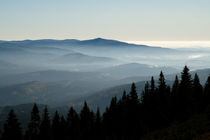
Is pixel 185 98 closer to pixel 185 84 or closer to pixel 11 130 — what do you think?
pixel 185 84

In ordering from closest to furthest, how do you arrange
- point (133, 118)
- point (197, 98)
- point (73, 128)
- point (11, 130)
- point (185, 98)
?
point (11, 130) < point (185, 98) < point (133, 118) < point (197, 98) < point (73, 128)

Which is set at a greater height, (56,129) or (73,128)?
(73,128)

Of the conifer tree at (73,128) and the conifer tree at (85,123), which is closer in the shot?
the conifer tree at (73,128)

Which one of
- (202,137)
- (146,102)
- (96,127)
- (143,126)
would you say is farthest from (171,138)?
(96,127)

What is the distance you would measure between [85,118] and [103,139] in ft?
27.2

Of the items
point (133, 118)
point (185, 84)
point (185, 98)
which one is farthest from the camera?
point (133, 118)

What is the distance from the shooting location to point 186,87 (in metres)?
55.8

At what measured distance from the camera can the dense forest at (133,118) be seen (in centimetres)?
5334

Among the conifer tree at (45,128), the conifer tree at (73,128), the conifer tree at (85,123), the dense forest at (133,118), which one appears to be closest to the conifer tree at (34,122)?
the dense forest at (133,118)

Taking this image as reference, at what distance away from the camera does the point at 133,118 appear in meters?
60.6

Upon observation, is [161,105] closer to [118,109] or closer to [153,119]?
[153,119]

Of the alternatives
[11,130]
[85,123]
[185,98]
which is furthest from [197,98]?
[11,130]

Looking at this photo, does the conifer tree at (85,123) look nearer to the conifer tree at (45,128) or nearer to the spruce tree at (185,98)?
the conifer tree at (45,128)

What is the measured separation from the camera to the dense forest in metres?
53.3
